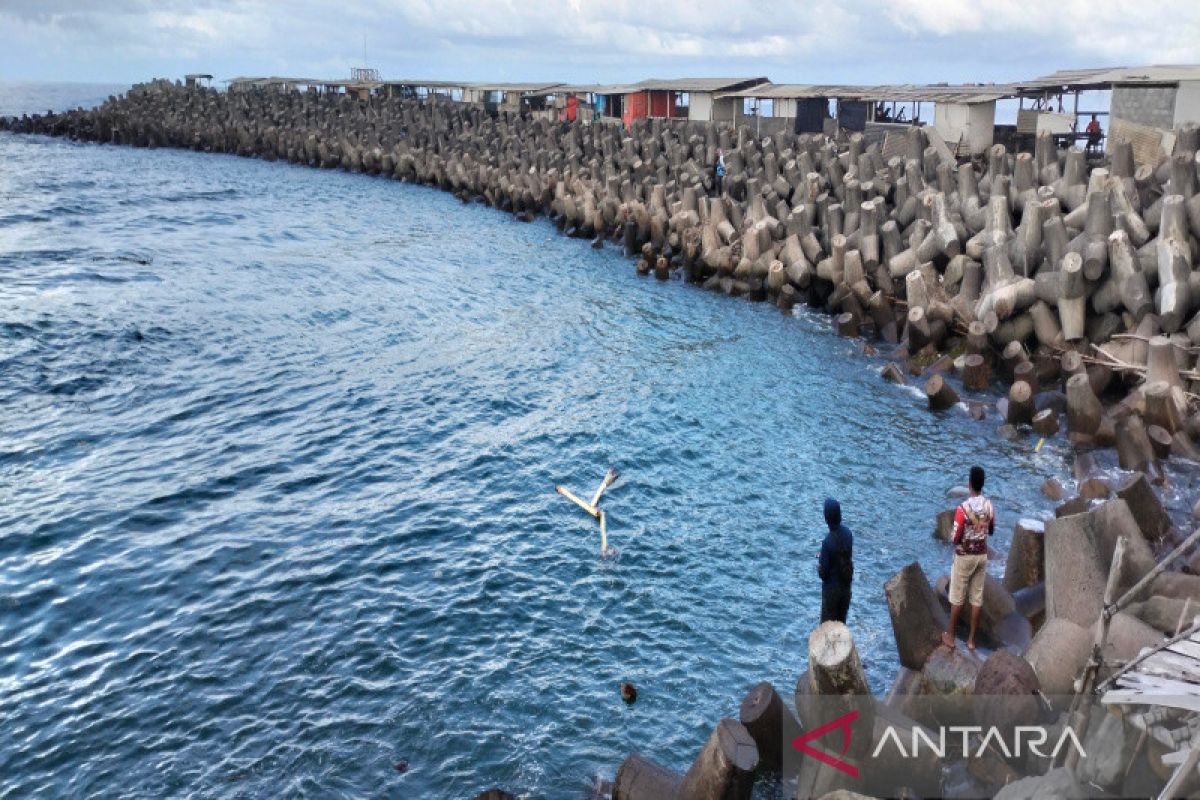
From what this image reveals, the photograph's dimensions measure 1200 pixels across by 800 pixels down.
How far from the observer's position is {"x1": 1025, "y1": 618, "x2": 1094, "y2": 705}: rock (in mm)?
9562

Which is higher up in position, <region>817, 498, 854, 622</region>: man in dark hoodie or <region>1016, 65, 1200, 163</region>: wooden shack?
<region>1016, 65, 1200, 163</region>: wooden shack

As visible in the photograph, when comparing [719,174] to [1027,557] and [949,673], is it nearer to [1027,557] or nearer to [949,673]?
[1027,557]

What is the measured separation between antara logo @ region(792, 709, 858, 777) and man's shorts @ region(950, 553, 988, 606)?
324 cm

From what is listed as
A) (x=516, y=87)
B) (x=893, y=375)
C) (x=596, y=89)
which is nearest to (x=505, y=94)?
(x=516, y=87)

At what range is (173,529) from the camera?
16500mm

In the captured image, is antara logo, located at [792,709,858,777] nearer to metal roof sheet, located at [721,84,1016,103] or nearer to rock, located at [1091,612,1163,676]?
rock, located at [1091,612,1163,676]

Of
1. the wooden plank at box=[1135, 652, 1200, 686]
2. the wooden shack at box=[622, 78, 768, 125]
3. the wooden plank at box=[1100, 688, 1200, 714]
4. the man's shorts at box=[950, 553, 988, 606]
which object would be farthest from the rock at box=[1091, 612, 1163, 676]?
the wooden shack at box=[622, 78, 768, 125]

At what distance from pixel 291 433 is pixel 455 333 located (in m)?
9.02

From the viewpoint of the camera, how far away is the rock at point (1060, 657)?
956 centimetres

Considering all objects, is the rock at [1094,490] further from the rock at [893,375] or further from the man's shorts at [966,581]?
the rock at [893,375]

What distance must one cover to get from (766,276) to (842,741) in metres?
22.7

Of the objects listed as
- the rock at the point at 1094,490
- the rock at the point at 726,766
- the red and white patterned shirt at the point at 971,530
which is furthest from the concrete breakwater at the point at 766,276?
the rock at the point at 1094,490

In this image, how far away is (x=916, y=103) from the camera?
140 feet

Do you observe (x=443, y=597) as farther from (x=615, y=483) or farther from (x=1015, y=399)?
(x=1015, y=399)
